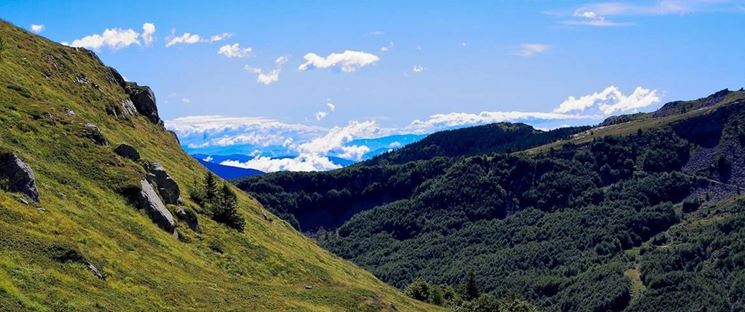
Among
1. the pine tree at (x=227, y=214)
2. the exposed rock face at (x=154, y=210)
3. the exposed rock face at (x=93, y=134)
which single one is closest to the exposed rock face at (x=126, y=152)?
the exposed rock face at (x=93, y=134)

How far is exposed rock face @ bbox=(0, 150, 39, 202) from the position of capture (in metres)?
63.1

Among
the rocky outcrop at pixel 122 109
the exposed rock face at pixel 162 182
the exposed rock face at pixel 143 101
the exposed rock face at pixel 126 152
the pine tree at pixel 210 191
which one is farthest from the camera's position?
the exposed rock face at pixel 143 101

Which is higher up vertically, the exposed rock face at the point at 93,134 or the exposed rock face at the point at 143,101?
the exposed rock face at the point at 143,101

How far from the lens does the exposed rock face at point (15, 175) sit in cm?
6312

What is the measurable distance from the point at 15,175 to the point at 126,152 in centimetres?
3274

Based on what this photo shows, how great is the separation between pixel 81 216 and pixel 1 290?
85.4 feet

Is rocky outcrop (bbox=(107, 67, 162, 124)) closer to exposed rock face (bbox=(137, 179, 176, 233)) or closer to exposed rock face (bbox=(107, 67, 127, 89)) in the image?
exposed rock face (bbox=(107, 67, 127, 89))

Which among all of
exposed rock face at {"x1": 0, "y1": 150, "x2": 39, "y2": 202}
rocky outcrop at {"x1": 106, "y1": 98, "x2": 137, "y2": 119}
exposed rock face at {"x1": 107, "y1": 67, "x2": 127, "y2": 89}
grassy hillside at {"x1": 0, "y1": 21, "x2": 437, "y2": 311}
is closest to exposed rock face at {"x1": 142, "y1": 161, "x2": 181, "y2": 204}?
grassy hillside at {"x1": 0, "y1": 21, "x2": 437, "y2": 311}

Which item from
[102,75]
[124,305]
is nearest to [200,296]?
[124,305]

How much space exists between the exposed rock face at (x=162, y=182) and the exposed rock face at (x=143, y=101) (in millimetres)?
62855

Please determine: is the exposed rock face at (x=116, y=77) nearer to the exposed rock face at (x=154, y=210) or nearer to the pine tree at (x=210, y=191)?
the pine tree at (x=210, y=191)

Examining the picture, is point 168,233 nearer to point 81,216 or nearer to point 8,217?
point 81,216

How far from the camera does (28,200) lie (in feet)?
208

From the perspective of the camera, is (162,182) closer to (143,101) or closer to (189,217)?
(189,217)
